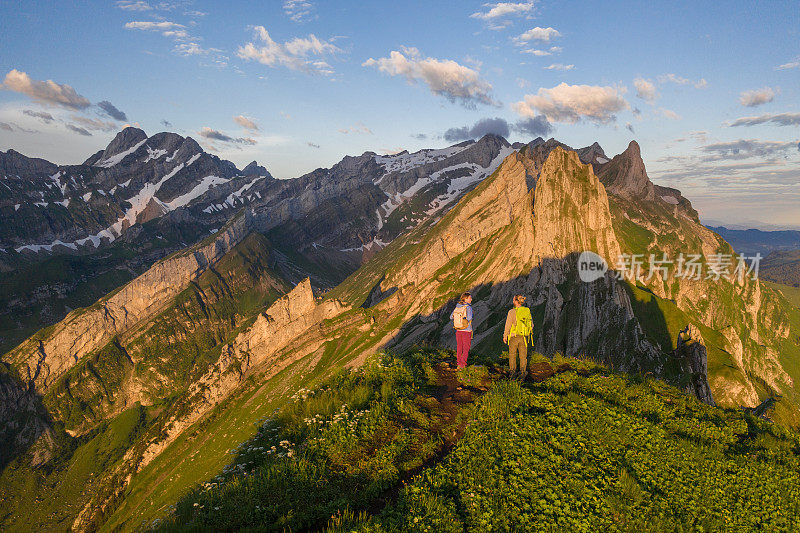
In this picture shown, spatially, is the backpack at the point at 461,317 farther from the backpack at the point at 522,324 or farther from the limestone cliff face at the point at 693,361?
the limestone cliff face at the point at 693,361

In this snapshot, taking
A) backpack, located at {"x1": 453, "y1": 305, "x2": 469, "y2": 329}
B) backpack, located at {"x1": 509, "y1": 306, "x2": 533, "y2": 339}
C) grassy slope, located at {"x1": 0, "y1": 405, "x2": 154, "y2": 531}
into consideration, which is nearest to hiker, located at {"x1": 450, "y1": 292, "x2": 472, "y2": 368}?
backpack, located at {"x1": 453, "y1": 305, "x2": 469, "y2": 329}

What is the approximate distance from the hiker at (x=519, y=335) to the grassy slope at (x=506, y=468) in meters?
2.60

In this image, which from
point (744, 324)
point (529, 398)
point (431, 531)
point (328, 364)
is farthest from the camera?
point (744, 324)

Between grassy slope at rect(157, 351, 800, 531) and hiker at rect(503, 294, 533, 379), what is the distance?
2.60 m

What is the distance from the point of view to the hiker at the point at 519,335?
18.2 meters

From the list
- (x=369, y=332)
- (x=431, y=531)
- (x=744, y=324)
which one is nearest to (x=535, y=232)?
(x=369, y=332)

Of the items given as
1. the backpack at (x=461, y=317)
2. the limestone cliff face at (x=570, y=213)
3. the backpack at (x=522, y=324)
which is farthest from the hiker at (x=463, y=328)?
the limestone cliff face at (x=570, y=213)

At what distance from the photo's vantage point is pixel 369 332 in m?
180

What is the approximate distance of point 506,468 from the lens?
1066cm

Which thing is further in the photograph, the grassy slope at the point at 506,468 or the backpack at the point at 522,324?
the backpack at the point at 522,324

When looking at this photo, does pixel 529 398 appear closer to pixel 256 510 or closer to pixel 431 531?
pixel 431 531

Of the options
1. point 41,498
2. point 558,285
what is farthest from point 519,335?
point 41,498

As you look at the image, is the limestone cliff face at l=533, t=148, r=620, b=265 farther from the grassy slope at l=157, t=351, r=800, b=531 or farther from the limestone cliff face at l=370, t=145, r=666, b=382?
the grassy slope at l=157, t=351, r=800, b=531

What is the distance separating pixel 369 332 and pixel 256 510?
173m
